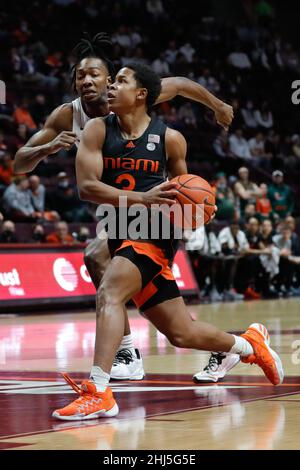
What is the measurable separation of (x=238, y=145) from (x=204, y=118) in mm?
1162

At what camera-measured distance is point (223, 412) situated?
19.9 ft

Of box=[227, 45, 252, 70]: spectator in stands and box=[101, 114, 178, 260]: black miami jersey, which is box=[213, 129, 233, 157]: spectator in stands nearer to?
box=[227, 45, 252, 70]: spectator in stands

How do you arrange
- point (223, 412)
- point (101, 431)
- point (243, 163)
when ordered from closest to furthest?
point (101, 431) < point (223, 412) < point (243, 163)

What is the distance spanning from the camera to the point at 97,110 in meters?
8.27

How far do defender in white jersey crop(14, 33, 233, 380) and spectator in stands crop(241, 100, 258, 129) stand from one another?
65.0 feet

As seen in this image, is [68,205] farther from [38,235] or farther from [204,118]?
[204,118]

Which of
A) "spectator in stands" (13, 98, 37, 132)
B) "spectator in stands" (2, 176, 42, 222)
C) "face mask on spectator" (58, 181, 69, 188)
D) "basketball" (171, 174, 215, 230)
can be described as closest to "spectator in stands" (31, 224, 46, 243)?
"spectator in stands" (2, 176, 42, 222)

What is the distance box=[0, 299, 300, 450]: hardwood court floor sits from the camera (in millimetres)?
5105

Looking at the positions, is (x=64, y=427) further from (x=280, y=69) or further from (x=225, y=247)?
(x=280, y=69)

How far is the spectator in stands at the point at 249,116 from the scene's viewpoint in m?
28.0

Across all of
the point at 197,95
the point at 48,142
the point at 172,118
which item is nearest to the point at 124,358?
the point at 48,142

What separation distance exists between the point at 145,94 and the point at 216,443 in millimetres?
2573

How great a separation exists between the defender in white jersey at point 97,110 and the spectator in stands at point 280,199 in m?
15.2

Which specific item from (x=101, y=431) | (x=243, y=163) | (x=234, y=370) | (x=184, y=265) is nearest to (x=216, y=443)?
(x=101, y=431)
